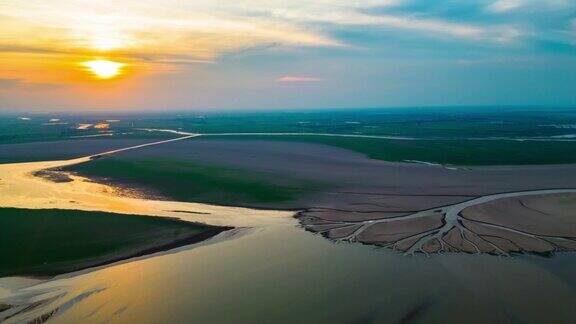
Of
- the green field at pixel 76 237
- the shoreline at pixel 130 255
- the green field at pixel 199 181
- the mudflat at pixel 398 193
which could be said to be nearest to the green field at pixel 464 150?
the mudflat at pixel 398 193

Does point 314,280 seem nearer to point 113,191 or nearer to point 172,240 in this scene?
point 172,240

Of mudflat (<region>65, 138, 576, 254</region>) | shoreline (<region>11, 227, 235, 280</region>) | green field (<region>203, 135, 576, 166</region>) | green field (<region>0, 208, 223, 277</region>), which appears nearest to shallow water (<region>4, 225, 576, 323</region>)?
shoreline (<region>11, 227, 235, 280</region>)

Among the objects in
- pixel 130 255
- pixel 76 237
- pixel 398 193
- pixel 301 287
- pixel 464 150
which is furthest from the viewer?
pixel 464 150

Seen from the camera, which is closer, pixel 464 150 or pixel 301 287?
pixel 301 287

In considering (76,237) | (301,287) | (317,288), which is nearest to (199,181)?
(76,237)

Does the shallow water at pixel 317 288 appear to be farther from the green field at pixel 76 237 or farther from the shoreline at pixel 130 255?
the green field at pixel 76 237

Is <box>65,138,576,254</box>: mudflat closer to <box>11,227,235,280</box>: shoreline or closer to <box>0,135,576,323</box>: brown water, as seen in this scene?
<box>0,135,576,323</box>: brown water

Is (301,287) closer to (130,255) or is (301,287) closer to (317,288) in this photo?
(317,288)
